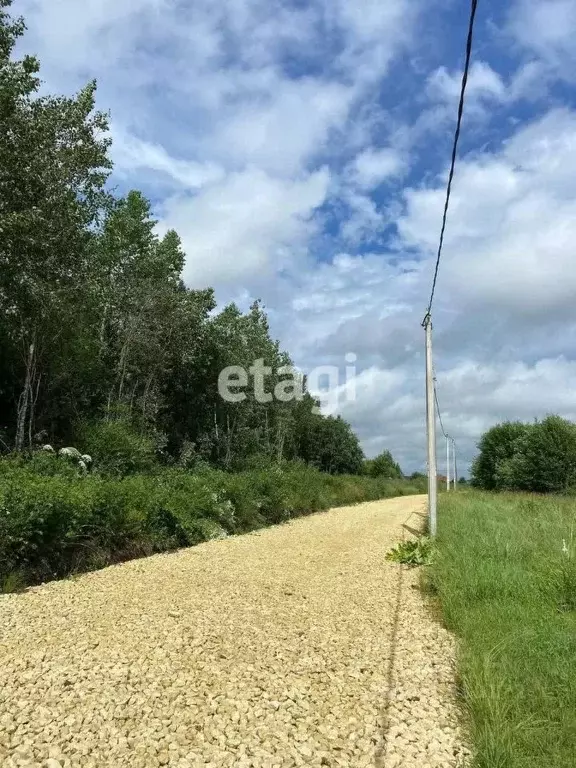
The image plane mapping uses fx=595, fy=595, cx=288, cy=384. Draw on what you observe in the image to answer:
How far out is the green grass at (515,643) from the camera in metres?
3.46

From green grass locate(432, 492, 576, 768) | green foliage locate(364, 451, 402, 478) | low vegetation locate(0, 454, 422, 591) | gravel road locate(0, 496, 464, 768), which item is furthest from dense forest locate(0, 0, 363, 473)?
green foliage locate(364, 451, 402, 478)

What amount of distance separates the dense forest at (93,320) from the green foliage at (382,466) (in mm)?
49741

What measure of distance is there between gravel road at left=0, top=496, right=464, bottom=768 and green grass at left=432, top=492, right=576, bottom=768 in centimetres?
28

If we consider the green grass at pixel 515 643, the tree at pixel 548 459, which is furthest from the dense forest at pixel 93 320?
the tree at pixel 548 459

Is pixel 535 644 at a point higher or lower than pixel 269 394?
lower

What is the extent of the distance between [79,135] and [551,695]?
628 inches

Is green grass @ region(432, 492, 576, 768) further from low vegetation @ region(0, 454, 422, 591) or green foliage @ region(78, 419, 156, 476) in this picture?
green foliage @ region(78, 419, 156, 476)

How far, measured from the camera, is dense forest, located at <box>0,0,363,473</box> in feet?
44.4

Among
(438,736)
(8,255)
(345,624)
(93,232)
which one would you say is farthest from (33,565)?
(93,232)

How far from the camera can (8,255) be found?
13.7 metres

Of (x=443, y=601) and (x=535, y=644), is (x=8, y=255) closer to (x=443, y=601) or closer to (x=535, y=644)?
(x=443, y=601)

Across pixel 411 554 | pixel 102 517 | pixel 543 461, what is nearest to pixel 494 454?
pixel 543 461

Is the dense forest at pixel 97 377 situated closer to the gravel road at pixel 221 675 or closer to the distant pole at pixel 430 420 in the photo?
the gravel road at pixel 221 675

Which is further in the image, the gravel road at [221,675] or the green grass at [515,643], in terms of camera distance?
the gravel road at [221,675]
